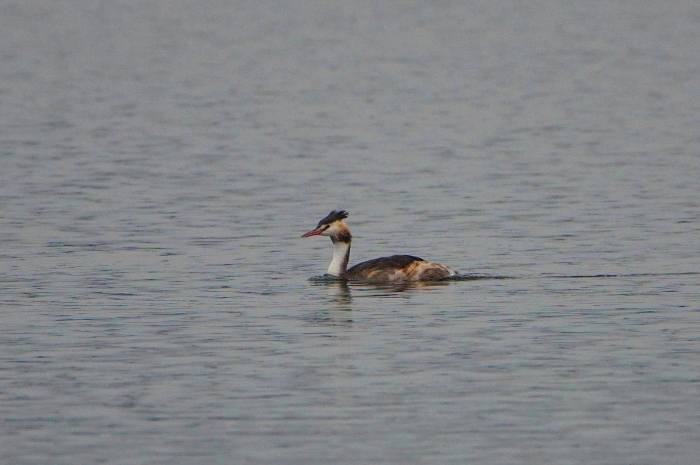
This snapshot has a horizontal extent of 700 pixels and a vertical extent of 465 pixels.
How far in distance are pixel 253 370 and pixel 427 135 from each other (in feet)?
91.0

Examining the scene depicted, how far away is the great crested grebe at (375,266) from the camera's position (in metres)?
22.1

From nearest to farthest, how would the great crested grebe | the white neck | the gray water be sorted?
the gray water, the great crested grebe, the white neck

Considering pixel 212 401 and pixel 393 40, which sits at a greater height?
pixel 393 40

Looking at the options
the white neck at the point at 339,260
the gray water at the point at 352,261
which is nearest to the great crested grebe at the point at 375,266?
the white neck at the point at 339,260

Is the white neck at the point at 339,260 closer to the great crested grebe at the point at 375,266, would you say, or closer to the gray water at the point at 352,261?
the great crested grebe at the point at 375,266

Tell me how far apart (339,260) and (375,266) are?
75cm

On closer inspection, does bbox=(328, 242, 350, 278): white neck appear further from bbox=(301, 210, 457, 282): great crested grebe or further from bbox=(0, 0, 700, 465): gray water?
bbox=(0, 0, 700, 465): gray water

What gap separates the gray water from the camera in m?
13.9

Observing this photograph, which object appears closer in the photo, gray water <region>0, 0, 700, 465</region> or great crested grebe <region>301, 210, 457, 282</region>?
gray water <region>0, 0, 700, 465</region>

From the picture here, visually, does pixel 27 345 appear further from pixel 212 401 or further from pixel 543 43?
pixel 543 43

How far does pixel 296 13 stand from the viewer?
104500mm

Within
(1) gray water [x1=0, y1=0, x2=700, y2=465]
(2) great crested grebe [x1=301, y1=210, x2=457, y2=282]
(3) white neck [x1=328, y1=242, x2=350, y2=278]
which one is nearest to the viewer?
(1) gray water [x1=0, y1=0, x2=700, y2=465]

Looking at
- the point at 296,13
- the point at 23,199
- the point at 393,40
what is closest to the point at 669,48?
the point at 393,40

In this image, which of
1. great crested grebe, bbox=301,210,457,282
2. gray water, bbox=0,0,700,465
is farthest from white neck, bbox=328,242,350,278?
gray water, bbox=0,0,700,465
